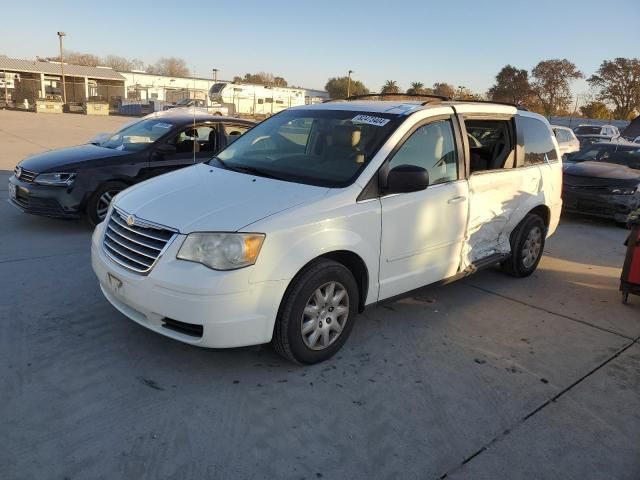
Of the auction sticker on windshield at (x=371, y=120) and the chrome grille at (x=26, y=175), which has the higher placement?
the auction sticker on windshield at (x=371, y=120)

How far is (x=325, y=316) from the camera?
3.61 m

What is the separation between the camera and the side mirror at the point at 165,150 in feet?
23.2

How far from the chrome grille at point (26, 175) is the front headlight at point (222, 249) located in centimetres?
435

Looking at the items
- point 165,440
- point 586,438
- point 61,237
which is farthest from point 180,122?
point 586,438

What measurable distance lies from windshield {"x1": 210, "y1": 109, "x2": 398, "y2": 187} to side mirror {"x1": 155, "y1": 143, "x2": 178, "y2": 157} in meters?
2.58

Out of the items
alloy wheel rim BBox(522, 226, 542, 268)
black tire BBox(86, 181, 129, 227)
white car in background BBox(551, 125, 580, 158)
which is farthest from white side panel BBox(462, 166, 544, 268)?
white car in background BBox(551, 125, 580, 158)

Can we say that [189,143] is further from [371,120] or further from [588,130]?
[588,130]

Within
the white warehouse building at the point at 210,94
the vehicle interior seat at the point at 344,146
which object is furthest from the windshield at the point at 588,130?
the vehicle interior seat at the point at 344,146

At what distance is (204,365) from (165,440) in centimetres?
81

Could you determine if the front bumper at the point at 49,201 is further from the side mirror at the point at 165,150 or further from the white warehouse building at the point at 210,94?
the white warehouse building at the point at 210,94

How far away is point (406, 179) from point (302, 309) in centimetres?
119

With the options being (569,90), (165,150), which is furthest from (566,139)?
(569,90)

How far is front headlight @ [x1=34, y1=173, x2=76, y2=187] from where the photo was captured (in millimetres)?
6434

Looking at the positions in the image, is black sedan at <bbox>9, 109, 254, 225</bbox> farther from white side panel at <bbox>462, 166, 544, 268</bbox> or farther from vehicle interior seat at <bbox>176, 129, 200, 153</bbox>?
white side panel at <bbox>462, 166, 544, 268</bbox>
